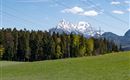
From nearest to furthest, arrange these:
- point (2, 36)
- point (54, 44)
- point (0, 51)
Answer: point (0, 51)
point (2, 36)
point (54, 44)

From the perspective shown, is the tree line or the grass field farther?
the tree line

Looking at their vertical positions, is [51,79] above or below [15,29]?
below

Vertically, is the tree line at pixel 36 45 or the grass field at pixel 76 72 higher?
the tree line at pixel 36 45

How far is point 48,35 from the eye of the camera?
17688cm

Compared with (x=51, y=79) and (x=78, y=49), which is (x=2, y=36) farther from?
(x=51, y=79)

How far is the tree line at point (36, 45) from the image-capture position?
156000 mm

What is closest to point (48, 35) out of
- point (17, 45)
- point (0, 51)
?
point (17, 45)

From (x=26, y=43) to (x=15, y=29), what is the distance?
62.2 ft

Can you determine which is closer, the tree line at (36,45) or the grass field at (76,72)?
the grass field at (76,72)

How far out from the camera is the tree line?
156000 mm

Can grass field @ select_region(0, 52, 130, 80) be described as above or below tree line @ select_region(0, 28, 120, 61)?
below

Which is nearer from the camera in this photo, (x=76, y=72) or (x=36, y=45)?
(x=76, y=72)

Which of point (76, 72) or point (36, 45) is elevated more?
point (36, 45)

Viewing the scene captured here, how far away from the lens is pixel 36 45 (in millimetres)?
164250
